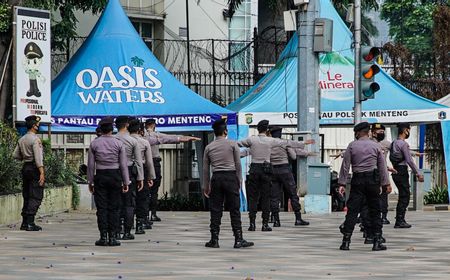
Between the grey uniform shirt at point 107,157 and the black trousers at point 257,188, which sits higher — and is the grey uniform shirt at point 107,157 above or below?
above

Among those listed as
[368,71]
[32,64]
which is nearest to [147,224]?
[32,64]

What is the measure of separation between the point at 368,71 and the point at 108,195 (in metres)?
9.23

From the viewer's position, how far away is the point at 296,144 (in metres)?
22.6

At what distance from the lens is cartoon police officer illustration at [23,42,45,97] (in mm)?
25766

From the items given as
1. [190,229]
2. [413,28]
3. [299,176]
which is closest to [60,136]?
[299,176]

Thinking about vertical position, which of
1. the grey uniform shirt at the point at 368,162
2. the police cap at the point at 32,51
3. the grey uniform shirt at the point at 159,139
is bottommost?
the grey uniform shirt at the point at 368,162

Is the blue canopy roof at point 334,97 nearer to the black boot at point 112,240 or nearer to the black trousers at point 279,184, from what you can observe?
the black trousers at point 279,184

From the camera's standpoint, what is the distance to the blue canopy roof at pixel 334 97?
29.8m

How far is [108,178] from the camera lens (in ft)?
58.6

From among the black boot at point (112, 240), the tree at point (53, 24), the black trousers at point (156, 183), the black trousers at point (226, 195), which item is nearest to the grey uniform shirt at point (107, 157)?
the black boot at point (112, 240)

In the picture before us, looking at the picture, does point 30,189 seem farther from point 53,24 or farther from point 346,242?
point 53,24

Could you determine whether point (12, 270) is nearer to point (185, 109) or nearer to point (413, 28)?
point (185, 109)

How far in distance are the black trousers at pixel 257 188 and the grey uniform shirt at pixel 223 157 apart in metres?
3.55

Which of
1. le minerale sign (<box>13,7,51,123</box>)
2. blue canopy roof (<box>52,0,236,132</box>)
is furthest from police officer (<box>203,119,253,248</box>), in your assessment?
blue canopy roof (<box>52,0,236,132</box>)
